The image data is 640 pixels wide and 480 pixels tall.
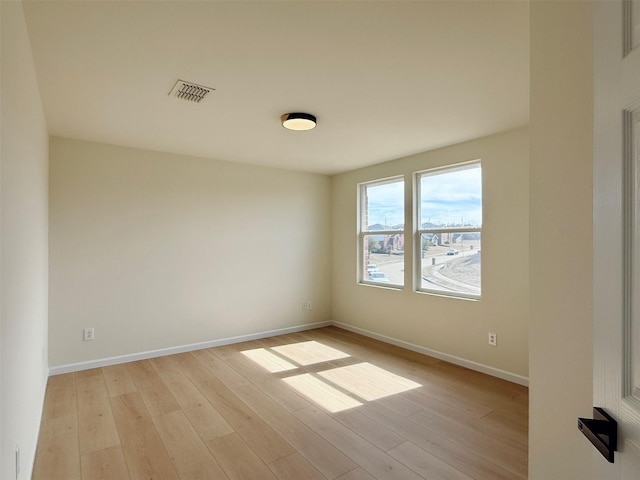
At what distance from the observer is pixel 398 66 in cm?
213

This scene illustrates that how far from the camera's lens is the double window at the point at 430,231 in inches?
148

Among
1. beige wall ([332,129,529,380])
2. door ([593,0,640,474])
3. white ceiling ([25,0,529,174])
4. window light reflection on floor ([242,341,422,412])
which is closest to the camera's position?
door ([593,0,640,474])

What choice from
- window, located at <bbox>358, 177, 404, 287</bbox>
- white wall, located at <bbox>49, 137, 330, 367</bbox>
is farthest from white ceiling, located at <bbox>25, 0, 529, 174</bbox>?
window, located at <bbox>358, 177, 404, 287</bbox>

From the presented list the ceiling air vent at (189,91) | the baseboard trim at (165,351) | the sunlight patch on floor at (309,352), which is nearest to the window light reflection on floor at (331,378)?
the sunlight patch on floor at (309,352)

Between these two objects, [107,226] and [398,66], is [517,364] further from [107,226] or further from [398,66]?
[107,226]

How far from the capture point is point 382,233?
15.7ft

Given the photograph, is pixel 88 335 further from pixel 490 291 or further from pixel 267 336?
pixel 490 291

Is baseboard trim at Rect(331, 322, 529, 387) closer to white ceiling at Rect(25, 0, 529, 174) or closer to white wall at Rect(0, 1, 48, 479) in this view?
white ceiling at Rect(25, 0, 529, 174)

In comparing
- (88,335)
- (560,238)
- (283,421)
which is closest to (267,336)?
(88,335)

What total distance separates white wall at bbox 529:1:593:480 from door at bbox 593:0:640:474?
0.55 meters

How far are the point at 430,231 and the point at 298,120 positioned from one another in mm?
2160

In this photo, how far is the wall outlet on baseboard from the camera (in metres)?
3.64

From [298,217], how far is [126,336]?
2.70m

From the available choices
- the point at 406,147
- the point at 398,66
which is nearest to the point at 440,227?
the point at 406,147
